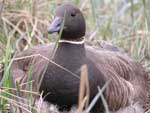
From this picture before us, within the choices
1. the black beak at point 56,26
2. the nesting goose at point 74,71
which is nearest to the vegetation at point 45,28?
the nesting goose at point 74,71

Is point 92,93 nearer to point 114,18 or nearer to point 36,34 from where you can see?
point 36,34

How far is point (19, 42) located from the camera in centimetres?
617

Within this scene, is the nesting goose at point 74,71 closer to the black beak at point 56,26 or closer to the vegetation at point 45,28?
the black beak at point 56,26

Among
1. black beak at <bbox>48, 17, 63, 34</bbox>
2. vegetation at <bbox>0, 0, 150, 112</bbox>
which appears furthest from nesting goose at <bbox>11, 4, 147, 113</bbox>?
vegetation at <bbox>0, 0, 150, 112</bbox>

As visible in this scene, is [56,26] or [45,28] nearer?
[56,26]

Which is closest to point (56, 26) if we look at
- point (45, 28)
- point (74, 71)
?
point (74, 71)

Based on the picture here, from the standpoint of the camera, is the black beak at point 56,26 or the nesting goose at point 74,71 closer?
the black beak at point 56,26

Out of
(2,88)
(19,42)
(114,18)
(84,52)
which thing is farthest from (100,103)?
(114,18)

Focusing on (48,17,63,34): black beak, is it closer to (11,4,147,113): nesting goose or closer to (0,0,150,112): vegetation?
(11,4,147,113): nesting goose

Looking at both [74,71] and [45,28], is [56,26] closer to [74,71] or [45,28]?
[74,71]

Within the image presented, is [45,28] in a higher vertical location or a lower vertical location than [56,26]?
lower

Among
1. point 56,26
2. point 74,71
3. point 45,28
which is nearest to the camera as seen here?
point 56,26

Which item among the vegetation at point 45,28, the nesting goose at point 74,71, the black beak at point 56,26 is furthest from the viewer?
the vegetation at point 45,28

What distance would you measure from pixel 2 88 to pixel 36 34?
2.31 m
